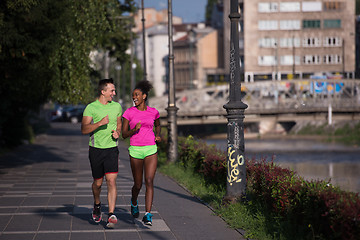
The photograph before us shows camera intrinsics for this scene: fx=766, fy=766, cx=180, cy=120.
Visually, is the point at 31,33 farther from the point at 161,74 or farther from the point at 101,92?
the point at 161,74

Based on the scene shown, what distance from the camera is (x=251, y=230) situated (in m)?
10.1

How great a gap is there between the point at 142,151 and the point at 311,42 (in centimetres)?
10986

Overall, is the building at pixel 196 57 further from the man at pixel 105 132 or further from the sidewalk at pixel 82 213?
the man at pixel 105 132

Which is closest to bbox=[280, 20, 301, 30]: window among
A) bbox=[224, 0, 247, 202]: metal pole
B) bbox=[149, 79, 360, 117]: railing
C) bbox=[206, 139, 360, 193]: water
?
bbox=[149, 79, 360, 117]: railing

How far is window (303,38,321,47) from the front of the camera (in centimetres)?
11650

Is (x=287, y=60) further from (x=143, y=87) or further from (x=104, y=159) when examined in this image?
(x=104, y=159)

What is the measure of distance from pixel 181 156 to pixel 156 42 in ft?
417

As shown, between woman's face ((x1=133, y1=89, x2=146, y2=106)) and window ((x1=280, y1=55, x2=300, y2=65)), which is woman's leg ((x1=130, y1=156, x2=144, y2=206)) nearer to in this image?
woman's face ((x1=133, y1=89, x2=146, y2=106))

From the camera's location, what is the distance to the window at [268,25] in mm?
115562

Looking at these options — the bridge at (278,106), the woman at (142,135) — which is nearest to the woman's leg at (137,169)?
the woman at (142,135)

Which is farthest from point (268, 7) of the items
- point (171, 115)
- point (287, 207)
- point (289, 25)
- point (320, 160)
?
point (287, 207)

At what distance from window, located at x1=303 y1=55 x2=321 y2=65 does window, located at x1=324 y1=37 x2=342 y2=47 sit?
7.87 ft

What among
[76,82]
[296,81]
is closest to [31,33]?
[76,82]

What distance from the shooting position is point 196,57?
421 ft
